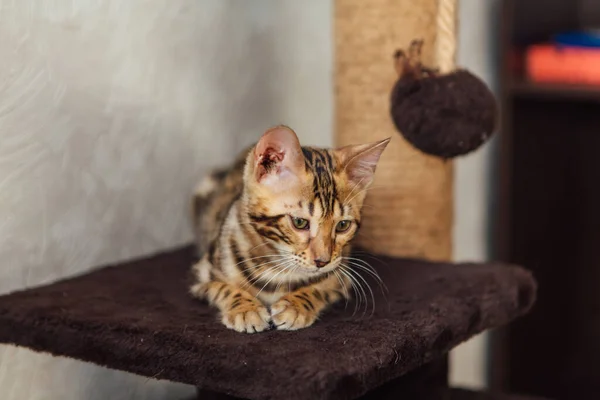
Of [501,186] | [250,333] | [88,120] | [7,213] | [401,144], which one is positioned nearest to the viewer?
[250,333]

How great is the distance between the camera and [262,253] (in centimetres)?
124

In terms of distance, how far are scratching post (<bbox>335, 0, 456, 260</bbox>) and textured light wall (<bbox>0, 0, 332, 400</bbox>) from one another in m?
0.28

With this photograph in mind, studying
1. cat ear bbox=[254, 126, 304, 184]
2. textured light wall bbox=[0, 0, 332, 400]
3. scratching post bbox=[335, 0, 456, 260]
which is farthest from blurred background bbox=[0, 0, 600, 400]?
cat ear bbox=[254, 126, 304, 184]

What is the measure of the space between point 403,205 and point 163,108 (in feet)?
1.57

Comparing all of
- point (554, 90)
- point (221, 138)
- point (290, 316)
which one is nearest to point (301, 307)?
point (290, 316)

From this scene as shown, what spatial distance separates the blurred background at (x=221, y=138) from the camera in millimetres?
1376

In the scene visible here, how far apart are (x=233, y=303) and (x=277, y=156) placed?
0.21 metres

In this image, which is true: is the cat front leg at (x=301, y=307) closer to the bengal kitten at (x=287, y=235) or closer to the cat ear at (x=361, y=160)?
the bengal kitten at (x=287, y=235)

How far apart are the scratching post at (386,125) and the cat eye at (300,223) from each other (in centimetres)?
39

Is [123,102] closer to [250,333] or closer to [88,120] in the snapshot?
[88,120]

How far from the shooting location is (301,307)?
1157 millimetres

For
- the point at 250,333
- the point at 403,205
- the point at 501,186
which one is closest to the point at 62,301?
the point at 250,333

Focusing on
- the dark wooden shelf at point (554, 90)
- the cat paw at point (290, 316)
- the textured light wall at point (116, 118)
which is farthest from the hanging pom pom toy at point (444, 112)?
the dark wooden shelf at point (554, 90)

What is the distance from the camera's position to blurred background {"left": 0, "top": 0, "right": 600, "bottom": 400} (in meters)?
1.38
